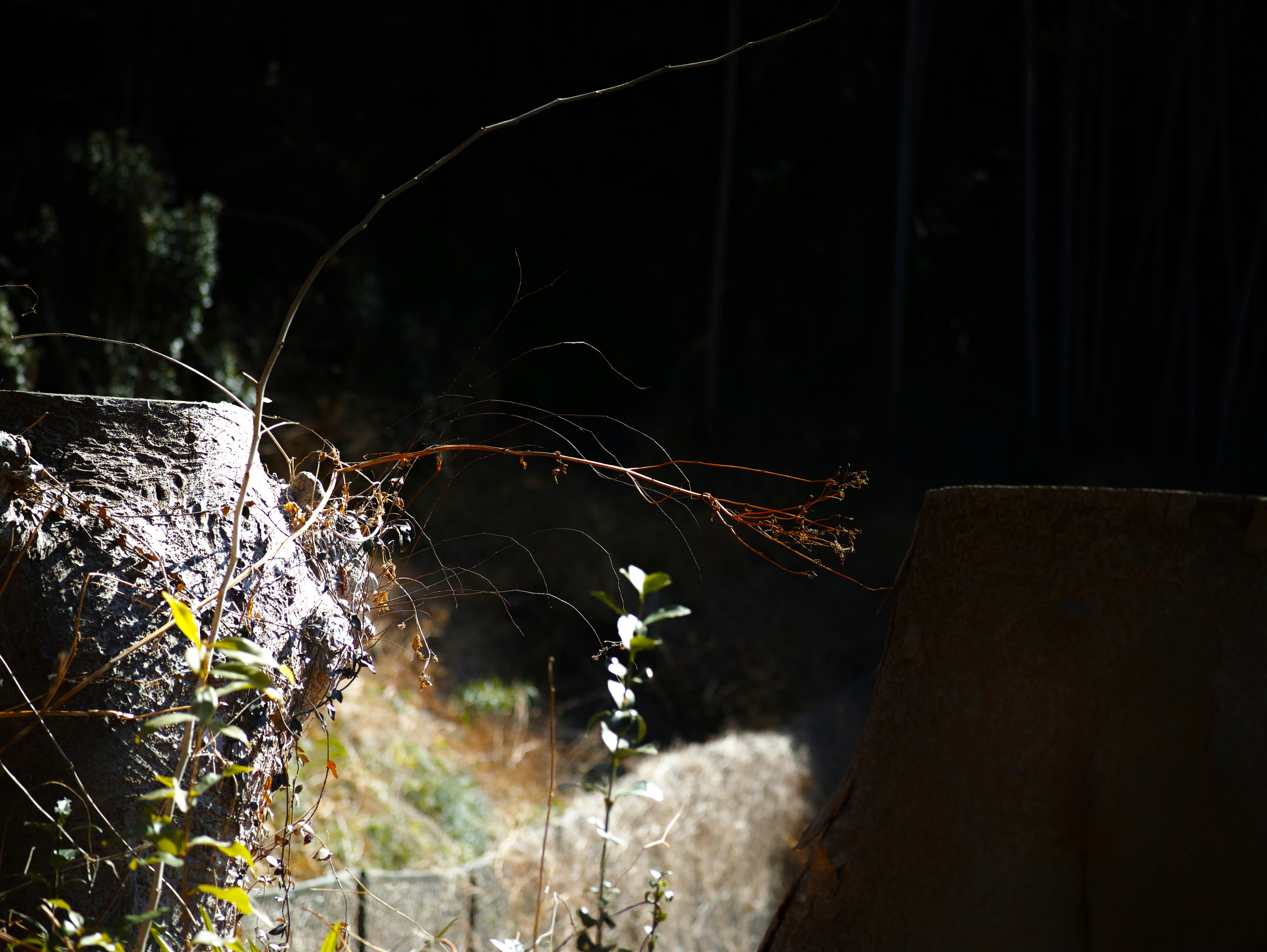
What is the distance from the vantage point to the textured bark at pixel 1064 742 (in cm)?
69

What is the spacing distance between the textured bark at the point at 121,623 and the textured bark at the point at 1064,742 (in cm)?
51

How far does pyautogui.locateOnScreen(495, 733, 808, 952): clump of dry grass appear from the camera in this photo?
2.74m

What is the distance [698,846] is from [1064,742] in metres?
2.60

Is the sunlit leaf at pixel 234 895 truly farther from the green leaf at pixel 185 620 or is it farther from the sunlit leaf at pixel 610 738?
the sunlit leaf at pixel 610 738

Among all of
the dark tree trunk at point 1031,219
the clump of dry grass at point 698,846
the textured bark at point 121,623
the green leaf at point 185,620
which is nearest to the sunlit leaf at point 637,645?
the textured bark at point 121,623

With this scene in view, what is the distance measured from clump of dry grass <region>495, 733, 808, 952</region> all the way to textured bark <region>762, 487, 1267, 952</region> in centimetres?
178

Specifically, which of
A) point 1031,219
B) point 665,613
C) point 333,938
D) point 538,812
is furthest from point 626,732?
point 1031,219

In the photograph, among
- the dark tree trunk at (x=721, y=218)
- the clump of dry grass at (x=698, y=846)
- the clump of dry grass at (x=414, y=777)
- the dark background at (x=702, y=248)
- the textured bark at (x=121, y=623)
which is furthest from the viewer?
the dark tree trunk at (x=721, y=218)

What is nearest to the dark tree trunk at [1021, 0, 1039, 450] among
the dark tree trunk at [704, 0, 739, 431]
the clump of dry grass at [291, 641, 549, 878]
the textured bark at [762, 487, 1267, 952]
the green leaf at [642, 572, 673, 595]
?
the dark tree trunk at [704, 0, 739, 431]

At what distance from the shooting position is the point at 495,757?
12.0 feet

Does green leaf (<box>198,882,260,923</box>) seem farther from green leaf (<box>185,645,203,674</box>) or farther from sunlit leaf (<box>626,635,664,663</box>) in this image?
sunlit leaf (<box>626,635,664,663</box>)

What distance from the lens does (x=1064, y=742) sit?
2.44 ft

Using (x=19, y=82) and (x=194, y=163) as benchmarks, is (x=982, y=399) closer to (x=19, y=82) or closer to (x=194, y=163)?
(x=194, y=163)

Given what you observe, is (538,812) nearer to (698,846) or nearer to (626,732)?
(698,846)
